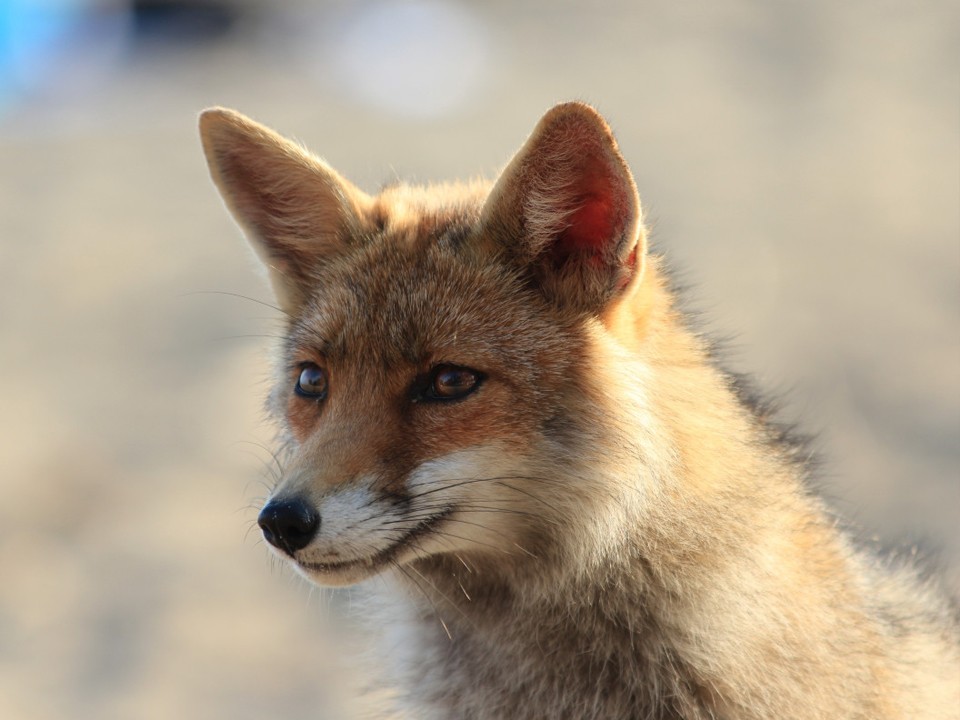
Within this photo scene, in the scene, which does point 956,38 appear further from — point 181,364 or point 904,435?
point 181,364

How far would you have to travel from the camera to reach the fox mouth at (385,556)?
11.3ft

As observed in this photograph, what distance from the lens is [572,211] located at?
3.77 m

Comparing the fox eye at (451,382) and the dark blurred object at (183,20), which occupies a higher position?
the fox eye at (451,382)

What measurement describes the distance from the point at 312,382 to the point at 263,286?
748 centimetres

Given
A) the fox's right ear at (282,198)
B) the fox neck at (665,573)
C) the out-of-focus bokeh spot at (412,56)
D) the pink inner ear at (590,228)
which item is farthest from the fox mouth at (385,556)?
the out-of-focus bokeh spot at (412,56)

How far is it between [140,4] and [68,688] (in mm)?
14616

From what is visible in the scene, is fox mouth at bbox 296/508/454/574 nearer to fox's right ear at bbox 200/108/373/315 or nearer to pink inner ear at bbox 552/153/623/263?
pink inner ear at bbox 552/153/623/263

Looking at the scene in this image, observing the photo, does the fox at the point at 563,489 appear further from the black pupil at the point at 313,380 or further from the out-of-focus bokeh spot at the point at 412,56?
the out-of-focus bokeh spot at the point at 412,56

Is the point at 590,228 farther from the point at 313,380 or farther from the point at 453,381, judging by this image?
the point at 313,380

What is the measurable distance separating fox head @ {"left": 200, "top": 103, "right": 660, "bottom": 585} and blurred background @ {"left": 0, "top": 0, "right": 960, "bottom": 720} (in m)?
0.79

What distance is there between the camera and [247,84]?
687 inches

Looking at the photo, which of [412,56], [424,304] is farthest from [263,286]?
[424,304]

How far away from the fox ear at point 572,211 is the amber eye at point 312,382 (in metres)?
0.76

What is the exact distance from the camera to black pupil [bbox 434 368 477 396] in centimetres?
367
